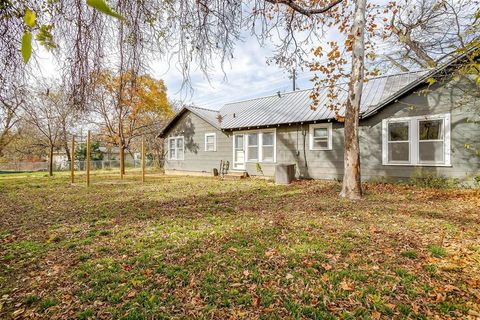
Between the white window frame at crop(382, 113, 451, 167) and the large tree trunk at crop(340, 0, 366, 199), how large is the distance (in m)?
3.45

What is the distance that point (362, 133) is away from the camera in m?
10.4

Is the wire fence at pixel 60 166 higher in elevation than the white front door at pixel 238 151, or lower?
lower

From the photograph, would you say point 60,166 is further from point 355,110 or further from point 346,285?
point 346,285

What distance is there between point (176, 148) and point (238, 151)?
17.3 ft

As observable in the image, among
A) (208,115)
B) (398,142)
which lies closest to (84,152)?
(208,115)

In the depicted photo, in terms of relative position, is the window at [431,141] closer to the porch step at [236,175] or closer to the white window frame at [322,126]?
the white window frame at [322,126]

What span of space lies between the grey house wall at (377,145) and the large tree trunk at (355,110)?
8.41 ft

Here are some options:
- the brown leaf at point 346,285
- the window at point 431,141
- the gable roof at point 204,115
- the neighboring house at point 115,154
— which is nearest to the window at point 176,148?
→ the gable roof at point 204,115

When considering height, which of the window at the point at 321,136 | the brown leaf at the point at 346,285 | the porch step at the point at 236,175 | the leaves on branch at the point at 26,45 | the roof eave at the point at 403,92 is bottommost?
the brown leaf at the point at 346,285

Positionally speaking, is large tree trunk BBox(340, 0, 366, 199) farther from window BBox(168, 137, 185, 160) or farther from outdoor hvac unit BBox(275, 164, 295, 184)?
window BBox(168, 137, 185, 160)

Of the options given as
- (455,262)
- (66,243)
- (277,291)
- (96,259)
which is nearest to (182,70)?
(277,291)

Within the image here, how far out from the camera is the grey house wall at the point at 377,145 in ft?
27.5

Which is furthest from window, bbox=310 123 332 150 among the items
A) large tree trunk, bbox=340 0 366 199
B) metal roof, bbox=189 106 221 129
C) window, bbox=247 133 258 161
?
metal roof, bbox=189 106 221 129

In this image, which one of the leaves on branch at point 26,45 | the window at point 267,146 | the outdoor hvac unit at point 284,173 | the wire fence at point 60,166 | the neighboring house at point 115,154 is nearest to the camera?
the leaves on branch at point 26,45
